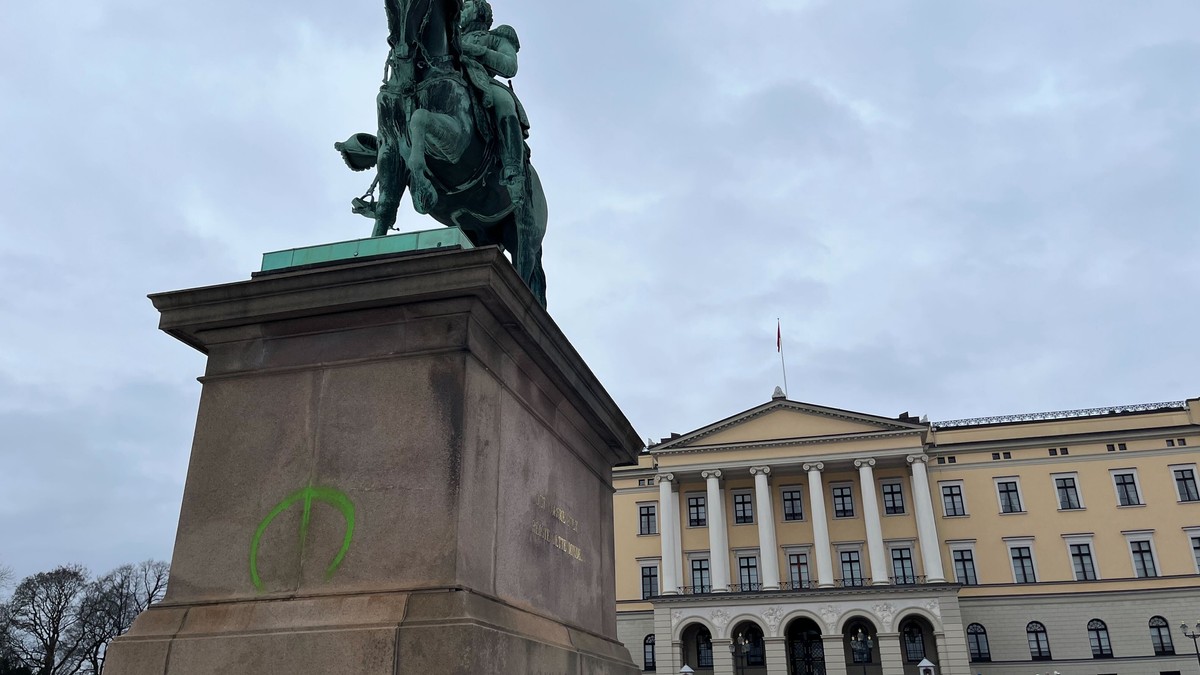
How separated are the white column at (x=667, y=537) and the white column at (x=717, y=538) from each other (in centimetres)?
213

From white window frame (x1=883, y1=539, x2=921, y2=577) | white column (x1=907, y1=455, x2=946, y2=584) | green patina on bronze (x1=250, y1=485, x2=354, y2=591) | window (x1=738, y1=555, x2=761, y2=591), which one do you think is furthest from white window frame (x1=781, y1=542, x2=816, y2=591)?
green patina on bronze (x1=250, y1=485, x2=354, y2=591)

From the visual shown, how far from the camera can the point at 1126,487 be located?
50.1 m

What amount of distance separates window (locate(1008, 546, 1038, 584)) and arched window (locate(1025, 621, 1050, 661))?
2.37 meters

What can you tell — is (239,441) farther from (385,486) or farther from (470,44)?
(470,44)

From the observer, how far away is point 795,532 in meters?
52.4

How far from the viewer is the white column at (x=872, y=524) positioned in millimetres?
48656

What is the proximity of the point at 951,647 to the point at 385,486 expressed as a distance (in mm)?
48789

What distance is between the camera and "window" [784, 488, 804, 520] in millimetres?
52969

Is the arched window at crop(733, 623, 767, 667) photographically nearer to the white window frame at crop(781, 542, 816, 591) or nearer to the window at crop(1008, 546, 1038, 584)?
the white window frame at crop(781, 542, 816, 591)

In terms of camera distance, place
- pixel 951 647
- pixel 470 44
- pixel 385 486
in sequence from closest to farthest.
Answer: pixel 385 486 < pixel 470 44 < pixel 951 647

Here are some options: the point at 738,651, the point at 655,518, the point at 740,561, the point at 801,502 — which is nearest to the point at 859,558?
the point at 801,502

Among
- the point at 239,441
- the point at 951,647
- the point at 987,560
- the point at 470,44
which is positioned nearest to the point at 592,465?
the point at 239,441

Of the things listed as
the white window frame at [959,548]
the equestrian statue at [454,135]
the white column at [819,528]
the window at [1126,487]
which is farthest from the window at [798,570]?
the equestrian statue at [454,135]

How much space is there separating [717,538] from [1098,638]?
2107 centimetres
